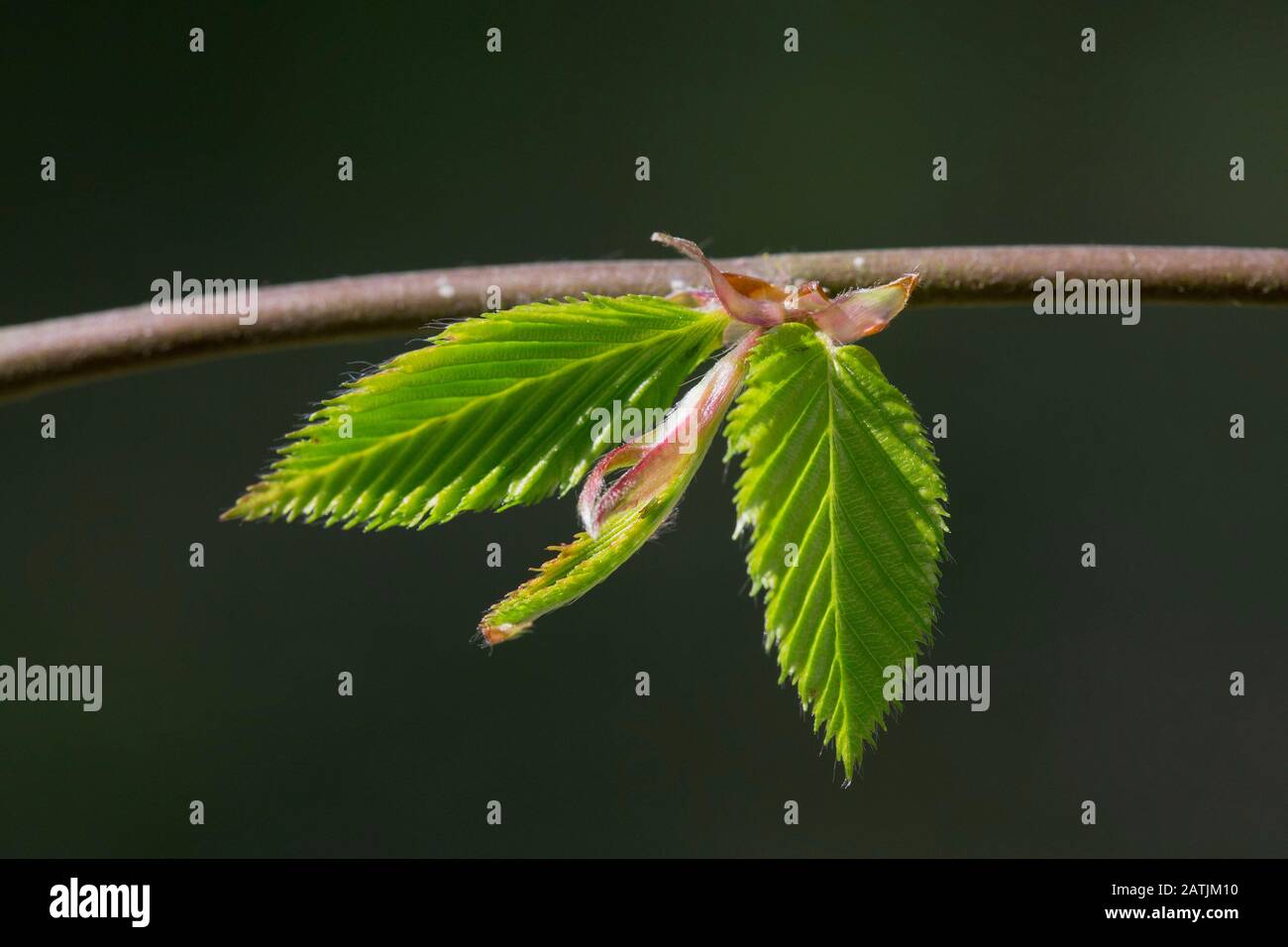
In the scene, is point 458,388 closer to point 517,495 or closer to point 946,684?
point 517,495

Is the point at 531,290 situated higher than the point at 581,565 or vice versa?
the point at 531,290

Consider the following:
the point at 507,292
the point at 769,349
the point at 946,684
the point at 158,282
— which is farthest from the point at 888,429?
the point at 946,684

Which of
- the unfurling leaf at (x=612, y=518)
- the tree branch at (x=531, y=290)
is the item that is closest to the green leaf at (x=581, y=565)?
the unfurling leaf at (x=612, y=518)

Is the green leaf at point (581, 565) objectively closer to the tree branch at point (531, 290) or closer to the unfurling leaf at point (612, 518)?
the unfurling leaf at point (612, 518)

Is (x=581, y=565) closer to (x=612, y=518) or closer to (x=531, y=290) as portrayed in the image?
(x=612, y=518)

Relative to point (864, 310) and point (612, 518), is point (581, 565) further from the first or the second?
point (864, 310)

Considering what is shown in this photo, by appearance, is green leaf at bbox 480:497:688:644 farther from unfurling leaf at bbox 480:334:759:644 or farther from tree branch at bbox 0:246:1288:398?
tree branch at bbox 0:246:1288:398

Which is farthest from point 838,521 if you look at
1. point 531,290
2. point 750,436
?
point 531,290

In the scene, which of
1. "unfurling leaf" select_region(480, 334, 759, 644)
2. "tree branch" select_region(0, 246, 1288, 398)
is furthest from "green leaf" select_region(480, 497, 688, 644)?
"tree branch" select_region(0, 246, 1288, 398)
